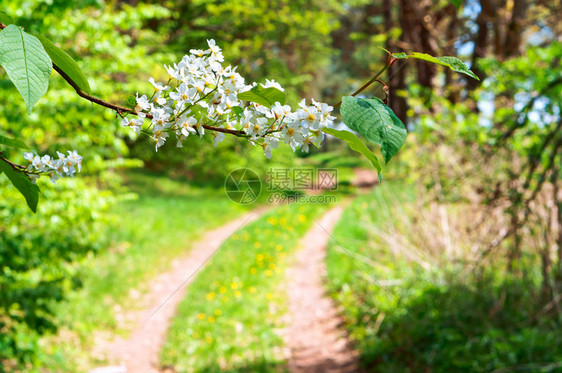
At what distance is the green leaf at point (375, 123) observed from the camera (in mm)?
528

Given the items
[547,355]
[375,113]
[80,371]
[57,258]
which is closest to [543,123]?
[547,355]

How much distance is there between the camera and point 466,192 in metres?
4.14

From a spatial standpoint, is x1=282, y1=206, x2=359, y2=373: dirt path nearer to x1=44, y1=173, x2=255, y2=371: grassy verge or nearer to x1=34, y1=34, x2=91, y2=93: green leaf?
x1=44, y1=173, x2=255, y2=371: grassy verge

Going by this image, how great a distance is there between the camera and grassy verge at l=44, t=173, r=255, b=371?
13.6 ft

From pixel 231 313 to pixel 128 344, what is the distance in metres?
1.07

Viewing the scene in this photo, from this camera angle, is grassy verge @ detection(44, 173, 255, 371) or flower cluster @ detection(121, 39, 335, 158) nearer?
flower cluster @ detection(121, 39, 335, 158)

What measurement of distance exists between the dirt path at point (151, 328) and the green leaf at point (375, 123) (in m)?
2.37

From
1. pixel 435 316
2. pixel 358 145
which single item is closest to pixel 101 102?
pixel 358 145

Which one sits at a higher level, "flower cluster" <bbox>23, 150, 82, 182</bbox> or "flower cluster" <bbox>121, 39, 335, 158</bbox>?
"flower cluster" <bbox>121, 39, 335, 158</bbox>

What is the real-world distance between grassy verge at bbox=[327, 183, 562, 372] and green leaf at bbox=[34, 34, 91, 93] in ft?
6.50

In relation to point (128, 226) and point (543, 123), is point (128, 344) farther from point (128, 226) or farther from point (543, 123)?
point (543, 123)

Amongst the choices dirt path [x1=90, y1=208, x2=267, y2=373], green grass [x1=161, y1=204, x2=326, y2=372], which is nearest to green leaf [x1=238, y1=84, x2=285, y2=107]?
dirt path [x1=90, y1=208, x2=267, y2=373]

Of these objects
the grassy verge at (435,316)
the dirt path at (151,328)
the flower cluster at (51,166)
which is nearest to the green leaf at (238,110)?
the flower cluster at (51,166)

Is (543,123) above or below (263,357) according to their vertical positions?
above
